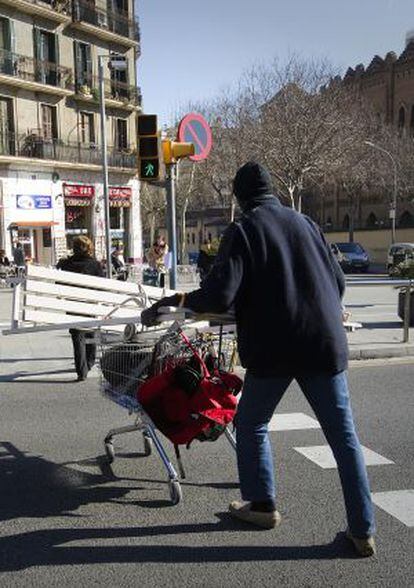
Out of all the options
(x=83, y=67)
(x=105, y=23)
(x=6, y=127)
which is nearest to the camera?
(x=6, y=127)

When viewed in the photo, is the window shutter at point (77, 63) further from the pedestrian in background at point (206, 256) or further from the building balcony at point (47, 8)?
the pedestrian in background at point (206, 256)

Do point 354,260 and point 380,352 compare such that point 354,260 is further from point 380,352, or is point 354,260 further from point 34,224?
point 380,352

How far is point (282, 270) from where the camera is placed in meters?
3.34

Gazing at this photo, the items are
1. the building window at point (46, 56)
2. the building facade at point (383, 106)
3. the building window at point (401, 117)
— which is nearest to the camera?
the building window at point (46, 56)

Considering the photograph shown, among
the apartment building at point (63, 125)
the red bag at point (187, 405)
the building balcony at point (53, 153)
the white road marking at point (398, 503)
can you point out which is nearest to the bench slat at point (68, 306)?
the red bag at point (187, 405)

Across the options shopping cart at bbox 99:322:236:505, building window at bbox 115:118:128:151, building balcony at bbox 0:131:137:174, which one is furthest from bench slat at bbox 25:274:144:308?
building window at bbox 115:118:128:151

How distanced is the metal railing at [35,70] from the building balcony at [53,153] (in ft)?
9.09

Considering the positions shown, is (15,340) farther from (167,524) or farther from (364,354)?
(167,524)

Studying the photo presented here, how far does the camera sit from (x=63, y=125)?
34656 millimetres

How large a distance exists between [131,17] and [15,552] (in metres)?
39.9

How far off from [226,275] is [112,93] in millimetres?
37020

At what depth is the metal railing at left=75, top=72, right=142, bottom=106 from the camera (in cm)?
3534

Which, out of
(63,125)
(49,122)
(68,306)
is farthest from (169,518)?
(63,125)

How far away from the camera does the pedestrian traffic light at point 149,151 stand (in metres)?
9.38
